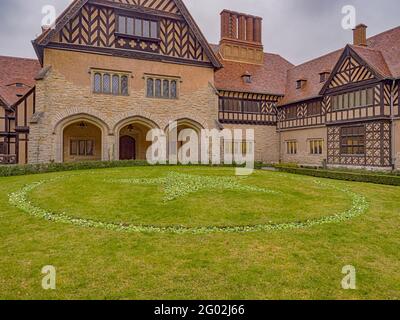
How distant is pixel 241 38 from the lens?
35.4 meters

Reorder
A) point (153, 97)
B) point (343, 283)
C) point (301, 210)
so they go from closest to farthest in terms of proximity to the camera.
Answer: point (343, 283)
point (301, 210)
point (153, 97)

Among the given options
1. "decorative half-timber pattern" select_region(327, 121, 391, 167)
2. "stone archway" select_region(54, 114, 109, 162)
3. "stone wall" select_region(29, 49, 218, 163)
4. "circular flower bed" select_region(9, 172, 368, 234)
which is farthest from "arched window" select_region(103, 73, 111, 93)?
"decorative half-timber pattern" select_region(327, 121, 391, 167)

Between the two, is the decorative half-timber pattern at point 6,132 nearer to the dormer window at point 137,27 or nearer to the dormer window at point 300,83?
the dormer window at point 137,27

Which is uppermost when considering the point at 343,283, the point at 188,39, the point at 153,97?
the point at 188,39

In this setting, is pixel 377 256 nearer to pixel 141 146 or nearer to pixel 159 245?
pixel 159 245

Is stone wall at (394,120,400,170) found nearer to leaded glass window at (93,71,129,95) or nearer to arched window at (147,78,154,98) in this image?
arched window at (147,78,154,98)

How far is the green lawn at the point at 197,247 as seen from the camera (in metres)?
5.58

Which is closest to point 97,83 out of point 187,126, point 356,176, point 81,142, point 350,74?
point 81,142

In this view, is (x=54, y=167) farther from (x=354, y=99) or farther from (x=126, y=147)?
(x=354, y=99)

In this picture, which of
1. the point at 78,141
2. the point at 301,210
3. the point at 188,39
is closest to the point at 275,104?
the point at 188,39

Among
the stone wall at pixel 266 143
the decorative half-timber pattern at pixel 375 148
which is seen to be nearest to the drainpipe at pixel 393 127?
the decorative half-timber pattern at pixel 375 148

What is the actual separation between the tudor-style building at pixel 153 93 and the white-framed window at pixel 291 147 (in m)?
0.79

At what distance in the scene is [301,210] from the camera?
35.6 feet

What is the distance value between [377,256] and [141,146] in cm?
2239
